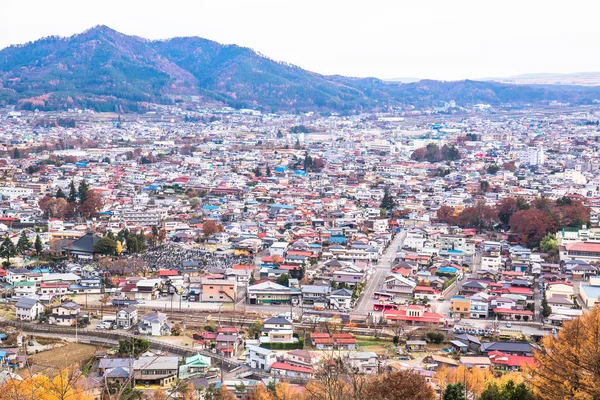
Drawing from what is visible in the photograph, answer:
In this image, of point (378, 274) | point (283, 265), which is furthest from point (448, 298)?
point (283, 265)

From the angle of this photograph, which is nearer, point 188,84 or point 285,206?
point 285,206

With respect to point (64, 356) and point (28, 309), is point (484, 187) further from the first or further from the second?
point (64, 356)

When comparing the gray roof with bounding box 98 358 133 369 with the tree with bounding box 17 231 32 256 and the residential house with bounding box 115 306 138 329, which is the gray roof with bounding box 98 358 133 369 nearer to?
the residential house with bounding box 115 306 138 329

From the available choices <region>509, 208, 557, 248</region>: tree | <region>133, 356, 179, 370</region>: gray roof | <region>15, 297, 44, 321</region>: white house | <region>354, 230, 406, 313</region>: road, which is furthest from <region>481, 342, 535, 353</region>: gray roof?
<region>509, 208, 557, 248</region>: tree

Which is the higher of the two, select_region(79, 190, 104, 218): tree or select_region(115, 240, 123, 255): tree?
select_region(79, 190, 104, 218): tree

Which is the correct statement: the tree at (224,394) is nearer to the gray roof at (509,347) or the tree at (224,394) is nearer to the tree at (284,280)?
the gray roof at (509,347)

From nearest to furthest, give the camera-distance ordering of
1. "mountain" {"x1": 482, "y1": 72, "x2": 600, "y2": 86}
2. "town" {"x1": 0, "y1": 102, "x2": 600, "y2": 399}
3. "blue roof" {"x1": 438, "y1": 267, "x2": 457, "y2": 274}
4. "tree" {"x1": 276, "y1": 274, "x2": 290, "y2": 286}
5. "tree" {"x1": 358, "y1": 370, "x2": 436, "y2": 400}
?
"tree" {"x1": 358, "y1": 370, "x2": 436, "y2": 400}, "town" {"x1": 0, "y1": 102, "x2": 600, "y2": 399}, "tree" {"x1": 276, "y1": 274, "x2": 290, "y2": 286}, "blue roof" {"x1": 438, "y1": 267, "x2": 457, "y2": 274}, "mountain" {"x1": 482, "y1": 72, "x2": 600, "y2": 86}

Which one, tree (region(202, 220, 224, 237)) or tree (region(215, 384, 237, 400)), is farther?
tree (region(202, 220, 224, 237))
